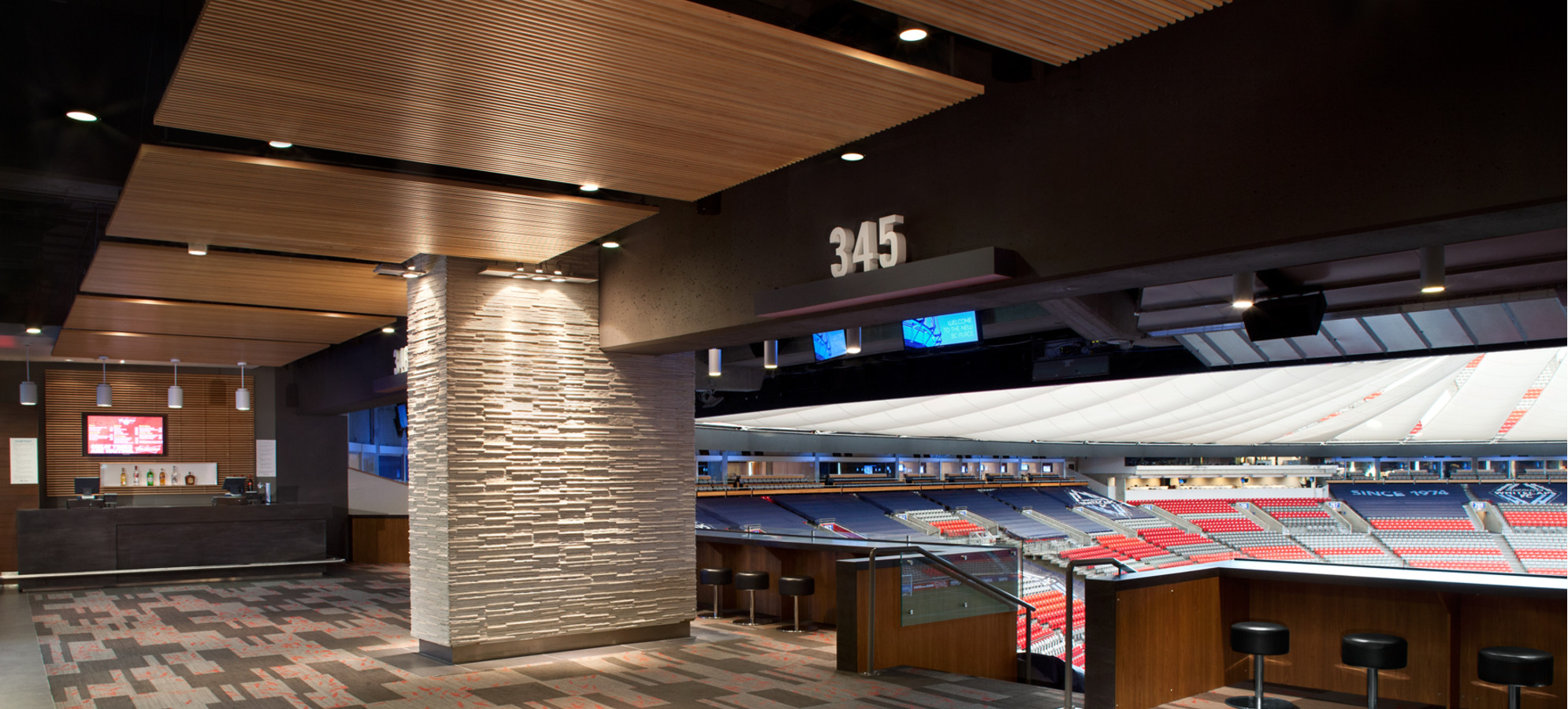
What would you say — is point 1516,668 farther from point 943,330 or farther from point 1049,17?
point 943,330

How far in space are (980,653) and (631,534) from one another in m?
2.88

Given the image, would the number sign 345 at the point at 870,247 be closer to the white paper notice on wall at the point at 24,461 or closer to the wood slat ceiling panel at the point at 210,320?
the wood slat ceiling panel at the point at 210,320

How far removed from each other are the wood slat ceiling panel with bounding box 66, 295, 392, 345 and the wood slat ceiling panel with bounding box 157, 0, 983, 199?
6111mm

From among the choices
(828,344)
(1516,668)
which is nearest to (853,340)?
(828,344)

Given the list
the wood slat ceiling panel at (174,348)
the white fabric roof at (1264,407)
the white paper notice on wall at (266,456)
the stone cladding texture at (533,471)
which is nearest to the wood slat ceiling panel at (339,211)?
the stone cladding texture at (533,471)

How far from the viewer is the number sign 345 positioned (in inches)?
213

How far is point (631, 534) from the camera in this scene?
27.5ft

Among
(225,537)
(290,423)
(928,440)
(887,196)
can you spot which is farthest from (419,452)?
(928,440)

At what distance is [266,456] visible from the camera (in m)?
16.9

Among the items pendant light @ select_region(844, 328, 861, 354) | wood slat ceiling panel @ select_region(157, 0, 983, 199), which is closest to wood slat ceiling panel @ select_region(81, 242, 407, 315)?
wood slat ceiling panel @ select_region(157, 0, 983, 199)

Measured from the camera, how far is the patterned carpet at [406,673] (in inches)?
249

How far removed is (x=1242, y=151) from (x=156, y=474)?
17018 mm

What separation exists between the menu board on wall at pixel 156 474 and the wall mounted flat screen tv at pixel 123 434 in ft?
0.79

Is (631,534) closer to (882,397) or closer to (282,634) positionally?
(282,634)
